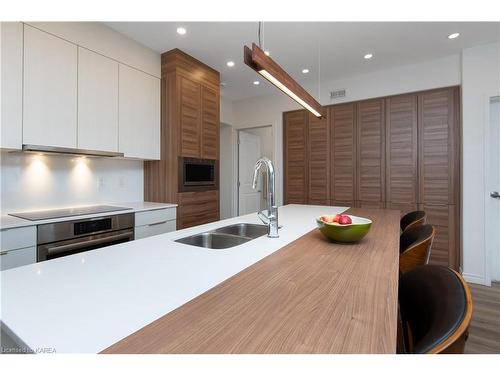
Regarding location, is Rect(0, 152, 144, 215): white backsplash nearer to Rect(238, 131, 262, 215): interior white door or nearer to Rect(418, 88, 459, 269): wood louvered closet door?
Rect(238, 131, 262, 215): interior white door

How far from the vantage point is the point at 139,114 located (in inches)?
115

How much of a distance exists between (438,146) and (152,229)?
11.9 feet

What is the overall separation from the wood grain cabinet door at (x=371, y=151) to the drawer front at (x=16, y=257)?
3732mm

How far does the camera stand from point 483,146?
288 centimetres

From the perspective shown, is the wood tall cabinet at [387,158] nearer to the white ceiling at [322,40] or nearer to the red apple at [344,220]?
the white ceiling at [322,40]

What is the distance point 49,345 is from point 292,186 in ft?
12.9

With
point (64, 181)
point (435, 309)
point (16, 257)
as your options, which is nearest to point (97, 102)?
point (64, 181)

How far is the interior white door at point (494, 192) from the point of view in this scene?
293 centimetres

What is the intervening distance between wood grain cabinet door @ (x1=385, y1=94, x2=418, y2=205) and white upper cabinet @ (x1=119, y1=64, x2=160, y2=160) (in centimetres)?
312

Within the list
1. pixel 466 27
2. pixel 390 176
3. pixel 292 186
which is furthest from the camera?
pixel 292 186

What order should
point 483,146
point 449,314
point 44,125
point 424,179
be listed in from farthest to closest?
point 424,179 → point 483,146 → point 44,125 → point 449,314

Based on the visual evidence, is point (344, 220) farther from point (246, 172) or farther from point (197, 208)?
point (246, 172)

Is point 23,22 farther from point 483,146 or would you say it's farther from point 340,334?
point 483,146
